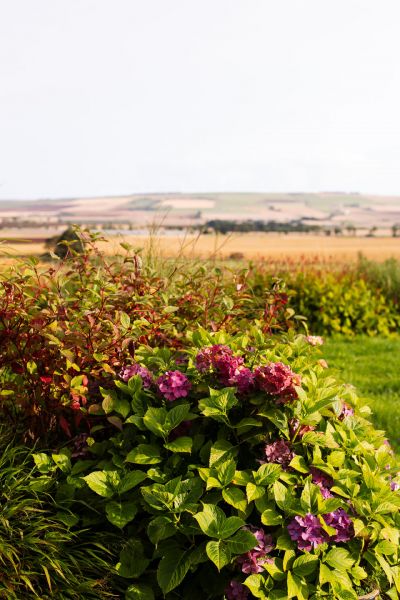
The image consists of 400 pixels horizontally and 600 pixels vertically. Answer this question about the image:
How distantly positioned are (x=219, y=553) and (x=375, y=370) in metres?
5.89

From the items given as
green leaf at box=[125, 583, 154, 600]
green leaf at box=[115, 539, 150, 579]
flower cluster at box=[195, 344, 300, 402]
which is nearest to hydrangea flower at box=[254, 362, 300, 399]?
flower cluster at box=[195, 344, 300, 402]

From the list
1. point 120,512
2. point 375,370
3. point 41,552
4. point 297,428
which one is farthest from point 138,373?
point 375,370

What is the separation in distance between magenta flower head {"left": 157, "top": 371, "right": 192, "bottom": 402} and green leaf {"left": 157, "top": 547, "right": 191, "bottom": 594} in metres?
0.63

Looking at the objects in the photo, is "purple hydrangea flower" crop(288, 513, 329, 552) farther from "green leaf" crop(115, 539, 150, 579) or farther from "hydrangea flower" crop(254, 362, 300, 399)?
"green leaf" crop(115, 539, 150, 579)

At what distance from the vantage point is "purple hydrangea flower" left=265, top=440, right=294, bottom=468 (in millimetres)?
2924

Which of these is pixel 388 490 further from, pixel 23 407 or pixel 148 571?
pixel 23 407

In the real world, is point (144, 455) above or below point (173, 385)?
below

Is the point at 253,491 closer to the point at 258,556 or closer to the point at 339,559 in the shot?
the point at 258,556

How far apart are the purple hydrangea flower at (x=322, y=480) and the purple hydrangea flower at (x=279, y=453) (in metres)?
0.12

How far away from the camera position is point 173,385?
2.98 m

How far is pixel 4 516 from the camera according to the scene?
2.78m

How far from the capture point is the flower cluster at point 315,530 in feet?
8.93

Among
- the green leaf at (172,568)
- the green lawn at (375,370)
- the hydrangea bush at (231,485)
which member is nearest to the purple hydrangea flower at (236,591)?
the hydrangea bush at (231,485)

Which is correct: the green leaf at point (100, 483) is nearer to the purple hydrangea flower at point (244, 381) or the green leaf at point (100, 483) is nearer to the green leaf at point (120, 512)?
the green leaf at point (120, 512)
